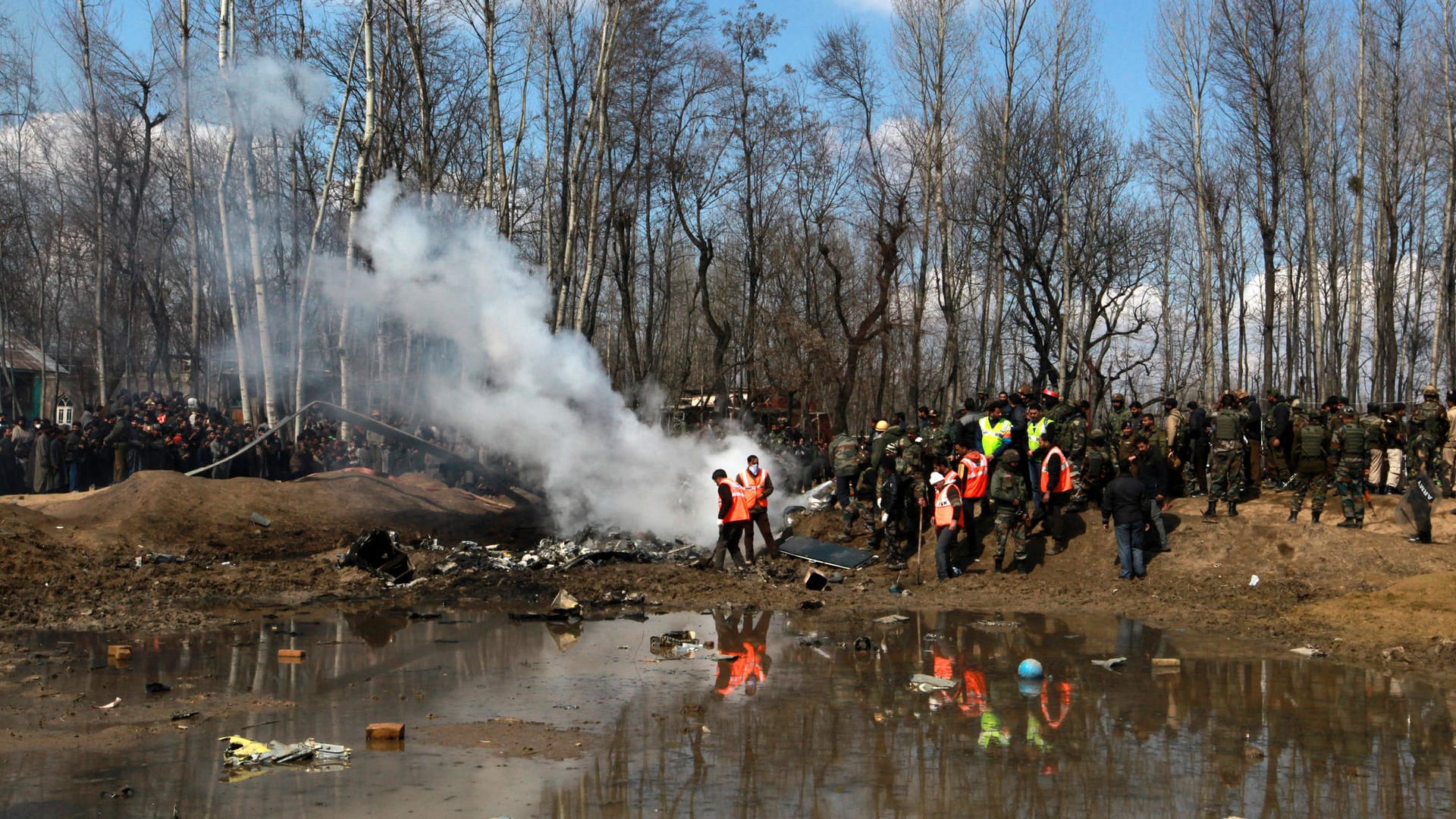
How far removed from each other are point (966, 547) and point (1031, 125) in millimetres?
19854

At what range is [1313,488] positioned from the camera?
1669 cm

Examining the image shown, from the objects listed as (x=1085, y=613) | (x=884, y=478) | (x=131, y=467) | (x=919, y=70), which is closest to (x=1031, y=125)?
(x=919, y=70)

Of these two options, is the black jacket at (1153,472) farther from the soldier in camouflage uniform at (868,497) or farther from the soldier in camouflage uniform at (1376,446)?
Answer: the soldier in camouflage uniform at (868,497)

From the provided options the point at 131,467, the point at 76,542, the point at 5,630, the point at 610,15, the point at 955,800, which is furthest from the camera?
the point at 610,15

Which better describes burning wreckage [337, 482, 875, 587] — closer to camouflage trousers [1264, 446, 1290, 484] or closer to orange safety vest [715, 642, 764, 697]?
orange safety vest [715, 642, 764, 697]

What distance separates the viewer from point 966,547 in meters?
17.6

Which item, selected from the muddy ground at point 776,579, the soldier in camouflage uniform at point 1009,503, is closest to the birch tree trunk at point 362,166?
the muddy ground at point 776,579

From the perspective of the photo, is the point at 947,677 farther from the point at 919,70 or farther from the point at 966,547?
the point at 919,70

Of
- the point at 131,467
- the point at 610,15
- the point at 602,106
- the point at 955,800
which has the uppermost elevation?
the point at 610,15

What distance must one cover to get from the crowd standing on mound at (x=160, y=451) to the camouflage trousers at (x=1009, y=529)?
1042 centimetres

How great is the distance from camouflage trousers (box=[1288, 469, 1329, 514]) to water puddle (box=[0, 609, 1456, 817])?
214 inches

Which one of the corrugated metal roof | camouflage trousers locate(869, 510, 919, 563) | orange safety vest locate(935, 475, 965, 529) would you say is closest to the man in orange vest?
orange safety vest locate(935, 475, 965, 529)

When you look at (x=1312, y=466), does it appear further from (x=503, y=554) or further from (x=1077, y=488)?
(x=503, y=554)

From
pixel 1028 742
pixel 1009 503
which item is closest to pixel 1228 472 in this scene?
pixel 1009 503
